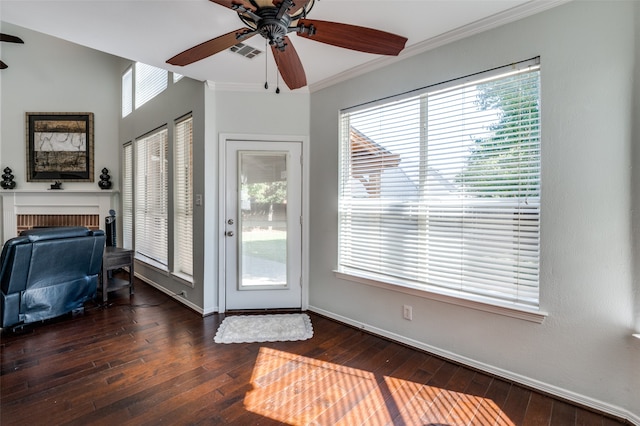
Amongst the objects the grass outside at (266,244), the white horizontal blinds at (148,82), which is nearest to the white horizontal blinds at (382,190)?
the grass outside at (266,244)

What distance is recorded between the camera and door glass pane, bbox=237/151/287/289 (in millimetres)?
3346

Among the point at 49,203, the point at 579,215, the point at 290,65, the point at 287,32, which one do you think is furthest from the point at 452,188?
the point at 49,203

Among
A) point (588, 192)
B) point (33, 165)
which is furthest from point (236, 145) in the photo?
point (33, 165)

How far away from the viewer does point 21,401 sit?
1.84 metres

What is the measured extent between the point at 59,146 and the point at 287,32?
5.89 meters

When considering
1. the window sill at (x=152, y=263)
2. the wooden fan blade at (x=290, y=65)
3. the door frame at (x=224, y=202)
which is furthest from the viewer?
the window sill at (x=152, y=263)

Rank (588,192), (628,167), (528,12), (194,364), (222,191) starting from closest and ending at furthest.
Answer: (628,167)
(588,192)
(528,12)
(194,364)
(222,191)

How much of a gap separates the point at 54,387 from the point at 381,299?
2.48 meters

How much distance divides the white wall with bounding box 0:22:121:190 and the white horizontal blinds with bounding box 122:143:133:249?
0.43m

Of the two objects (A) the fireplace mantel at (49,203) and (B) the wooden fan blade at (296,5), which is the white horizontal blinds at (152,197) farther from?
(B) the wooden fan blade at (296,5)

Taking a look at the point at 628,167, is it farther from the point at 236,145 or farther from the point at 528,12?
the point at 236,145

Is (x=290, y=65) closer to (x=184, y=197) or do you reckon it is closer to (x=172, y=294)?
(x=184, y=197)

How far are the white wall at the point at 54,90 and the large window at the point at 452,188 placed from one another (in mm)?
4877

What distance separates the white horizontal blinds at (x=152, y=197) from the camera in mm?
4133
